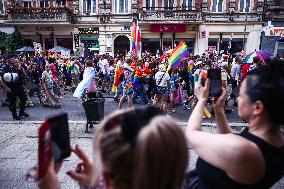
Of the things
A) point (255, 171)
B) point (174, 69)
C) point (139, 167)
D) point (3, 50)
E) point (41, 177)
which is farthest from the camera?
point (3, 50)

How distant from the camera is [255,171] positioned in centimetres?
142

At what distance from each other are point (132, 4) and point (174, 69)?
1689 cm

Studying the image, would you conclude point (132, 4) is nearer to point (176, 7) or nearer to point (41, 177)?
point (176, 7)

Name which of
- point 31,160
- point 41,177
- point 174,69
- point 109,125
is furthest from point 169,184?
A: point 174,69

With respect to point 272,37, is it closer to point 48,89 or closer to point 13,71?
point 48,89

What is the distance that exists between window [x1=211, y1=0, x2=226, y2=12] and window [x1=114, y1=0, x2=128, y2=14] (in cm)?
731

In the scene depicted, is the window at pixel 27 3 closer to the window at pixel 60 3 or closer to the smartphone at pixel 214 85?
the window at pixel 60 3

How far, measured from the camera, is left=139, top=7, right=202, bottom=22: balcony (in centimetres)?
2380

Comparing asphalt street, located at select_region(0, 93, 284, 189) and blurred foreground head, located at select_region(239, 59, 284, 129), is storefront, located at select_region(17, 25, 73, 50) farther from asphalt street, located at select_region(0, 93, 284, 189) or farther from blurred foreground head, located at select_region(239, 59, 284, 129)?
blurred foreground head, located at select_region(239, 59, 284, 129)

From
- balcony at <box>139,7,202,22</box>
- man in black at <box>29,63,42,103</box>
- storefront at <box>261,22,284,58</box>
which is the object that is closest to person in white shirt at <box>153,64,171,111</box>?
man in black at <box>29,63,42,103</box>

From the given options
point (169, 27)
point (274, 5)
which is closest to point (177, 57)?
point (169, 27)

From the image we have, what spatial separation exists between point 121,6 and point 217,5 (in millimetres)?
8073

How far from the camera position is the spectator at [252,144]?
1408mm

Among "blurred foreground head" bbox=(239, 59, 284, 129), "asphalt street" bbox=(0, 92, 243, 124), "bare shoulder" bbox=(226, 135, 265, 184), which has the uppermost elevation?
"blurred foreground head" bbox=(239, 59, 284, 129)
